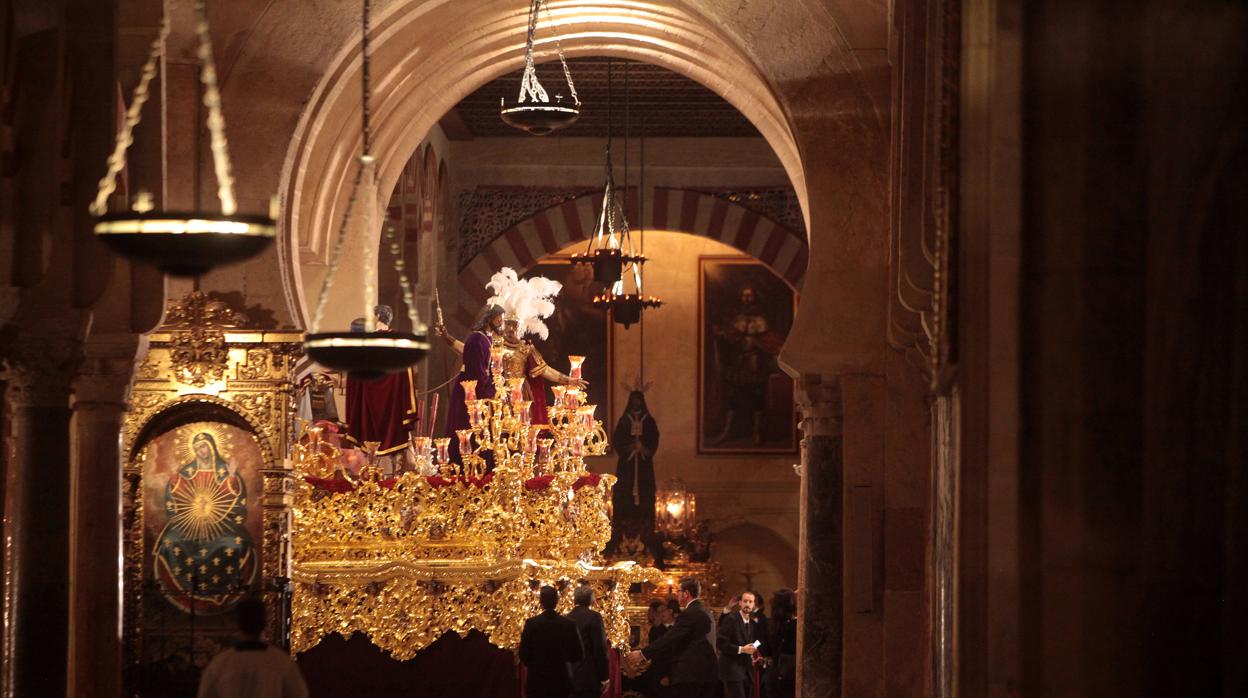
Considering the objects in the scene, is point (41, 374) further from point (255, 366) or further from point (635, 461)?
point (635, 461)

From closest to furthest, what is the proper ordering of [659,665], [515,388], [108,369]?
[108,369]
[515,388]
[659,665]

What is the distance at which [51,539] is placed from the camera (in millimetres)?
8992

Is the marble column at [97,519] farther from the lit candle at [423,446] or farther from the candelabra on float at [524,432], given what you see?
the lit candle at [423,446]

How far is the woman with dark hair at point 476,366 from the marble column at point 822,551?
313 centimetres

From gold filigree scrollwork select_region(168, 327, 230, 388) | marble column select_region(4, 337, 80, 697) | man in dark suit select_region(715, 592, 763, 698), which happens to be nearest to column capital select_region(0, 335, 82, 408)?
marble column select_region(4, 337, 80, 697)

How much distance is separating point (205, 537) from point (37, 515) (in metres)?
2.09

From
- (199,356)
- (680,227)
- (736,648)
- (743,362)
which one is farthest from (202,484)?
(743,362)

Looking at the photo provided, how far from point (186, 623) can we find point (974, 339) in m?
6.22

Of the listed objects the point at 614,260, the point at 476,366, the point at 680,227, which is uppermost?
the point at 680,227

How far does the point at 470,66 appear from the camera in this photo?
14.5 m

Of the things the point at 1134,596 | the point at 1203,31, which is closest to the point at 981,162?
the point at 1203,31

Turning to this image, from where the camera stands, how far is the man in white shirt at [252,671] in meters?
7.24

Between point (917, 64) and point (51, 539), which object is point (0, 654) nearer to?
point (51, 539)

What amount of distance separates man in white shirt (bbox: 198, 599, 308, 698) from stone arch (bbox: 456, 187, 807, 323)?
14.2m
